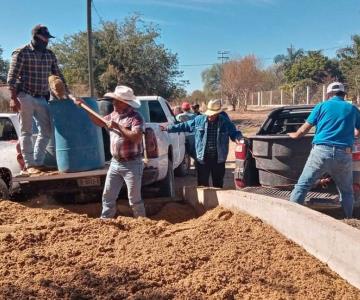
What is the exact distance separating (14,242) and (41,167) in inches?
80.0

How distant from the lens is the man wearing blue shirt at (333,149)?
561 centimetres

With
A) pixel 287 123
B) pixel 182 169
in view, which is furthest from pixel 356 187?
pixel 182 169

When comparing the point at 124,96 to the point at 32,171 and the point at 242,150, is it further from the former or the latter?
the point at 242,150

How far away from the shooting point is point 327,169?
564 cm

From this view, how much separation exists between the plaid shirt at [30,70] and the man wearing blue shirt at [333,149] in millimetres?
3424

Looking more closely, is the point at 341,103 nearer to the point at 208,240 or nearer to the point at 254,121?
the point at 208,240

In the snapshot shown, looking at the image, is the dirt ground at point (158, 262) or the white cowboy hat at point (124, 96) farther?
the white cowboy hat at point (124, 96)

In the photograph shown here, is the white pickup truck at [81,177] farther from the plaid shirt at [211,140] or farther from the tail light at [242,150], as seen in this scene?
the tail light at [242,150]

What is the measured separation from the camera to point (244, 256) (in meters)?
3.88

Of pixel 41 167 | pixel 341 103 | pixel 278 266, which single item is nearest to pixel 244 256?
pixel 278 266

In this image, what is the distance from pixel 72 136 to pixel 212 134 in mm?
2234

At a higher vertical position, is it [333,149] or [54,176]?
[333,149]

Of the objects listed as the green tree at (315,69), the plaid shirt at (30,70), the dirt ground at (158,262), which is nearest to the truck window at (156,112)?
the plaid shirt at (30,70)

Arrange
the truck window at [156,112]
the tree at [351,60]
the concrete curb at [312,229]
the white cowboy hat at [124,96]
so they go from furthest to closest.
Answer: the tree at [351,60]
the truck window at [156,112]
the white cowboy hat at [124,96]
the concrete curb at [312,229]
